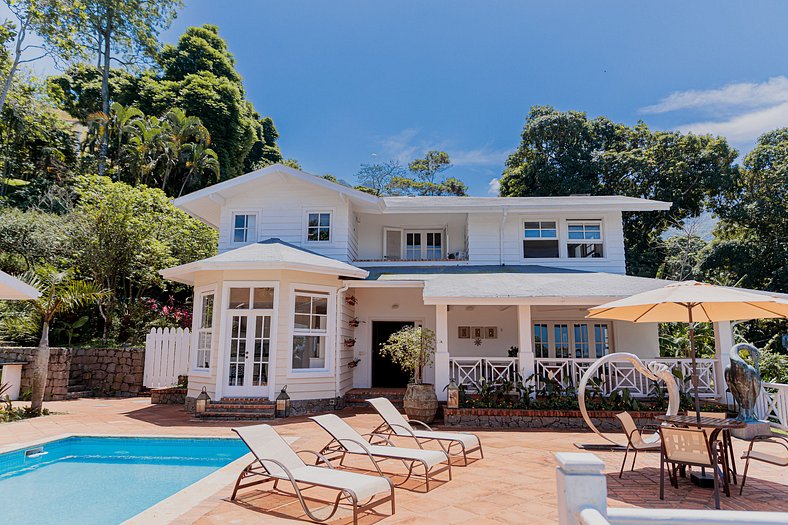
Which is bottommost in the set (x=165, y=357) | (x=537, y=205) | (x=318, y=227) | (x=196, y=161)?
(x=165, y=357)

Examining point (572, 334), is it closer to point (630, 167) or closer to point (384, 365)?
point (384, 365)

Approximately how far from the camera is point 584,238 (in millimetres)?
14648

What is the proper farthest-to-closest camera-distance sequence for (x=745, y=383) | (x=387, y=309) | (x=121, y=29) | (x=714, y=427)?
(x=121, y=29) → (x=387, y=309) → (x=745, y=383) → (x=714, y=427)

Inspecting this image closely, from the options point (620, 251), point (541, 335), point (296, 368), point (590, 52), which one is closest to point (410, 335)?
point (296, 368)

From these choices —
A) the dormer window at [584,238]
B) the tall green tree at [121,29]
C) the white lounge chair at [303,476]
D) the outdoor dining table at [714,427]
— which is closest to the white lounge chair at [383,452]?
the white lounge chair at [303,476]

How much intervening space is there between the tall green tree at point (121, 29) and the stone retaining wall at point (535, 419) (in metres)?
23.5

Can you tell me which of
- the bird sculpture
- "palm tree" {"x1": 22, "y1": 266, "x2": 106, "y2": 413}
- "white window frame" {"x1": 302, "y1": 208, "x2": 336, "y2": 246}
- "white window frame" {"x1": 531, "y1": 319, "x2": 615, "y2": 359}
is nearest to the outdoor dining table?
the bird sculpture

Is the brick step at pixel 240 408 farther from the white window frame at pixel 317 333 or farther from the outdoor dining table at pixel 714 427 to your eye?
the outdoor dining table at pixel 714 427

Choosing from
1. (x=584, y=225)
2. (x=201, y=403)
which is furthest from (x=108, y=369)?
(x=584, y=225)

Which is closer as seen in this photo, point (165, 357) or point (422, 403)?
point (422, 403)

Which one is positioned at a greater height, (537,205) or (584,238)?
(537,205)

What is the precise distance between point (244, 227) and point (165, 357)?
464 cm

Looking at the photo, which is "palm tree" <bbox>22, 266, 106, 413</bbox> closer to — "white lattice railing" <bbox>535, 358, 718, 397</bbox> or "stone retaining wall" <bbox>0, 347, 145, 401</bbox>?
"stone retaining wall" <bbox>0, 347, 145, 401</bbox>

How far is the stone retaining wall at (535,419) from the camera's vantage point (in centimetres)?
963
